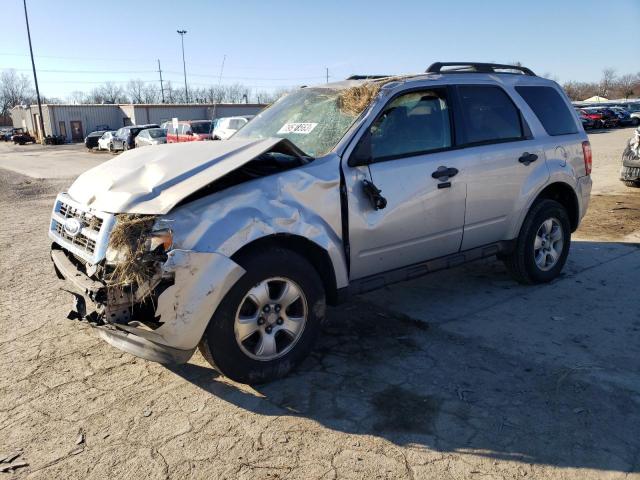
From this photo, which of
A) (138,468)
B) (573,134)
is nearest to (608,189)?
(573,134)

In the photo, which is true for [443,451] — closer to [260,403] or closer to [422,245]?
[260,403]

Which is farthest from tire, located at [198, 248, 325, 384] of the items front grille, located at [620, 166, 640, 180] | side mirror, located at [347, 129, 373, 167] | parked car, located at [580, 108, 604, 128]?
parked car, located at [580, 108, 604, 128]

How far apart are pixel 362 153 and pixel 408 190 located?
0.51m

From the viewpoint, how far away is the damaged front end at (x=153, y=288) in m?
3.01

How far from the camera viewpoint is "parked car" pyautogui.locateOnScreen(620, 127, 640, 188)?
425 inches

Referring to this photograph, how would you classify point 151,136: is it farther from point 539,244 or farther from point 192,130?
point 539,244

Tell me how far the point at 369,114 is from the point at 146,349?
226 cm

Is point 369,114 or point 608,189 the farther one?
point 608,189

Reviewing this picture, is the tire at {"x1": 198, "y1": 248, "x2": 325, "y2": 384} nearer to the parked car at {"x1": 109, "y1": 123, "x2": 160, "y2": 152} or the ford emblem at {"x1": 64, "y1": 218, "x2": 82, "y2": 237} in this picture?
the ford emblem at {"x1": 64, "y1": 218, "x2": 82, "y2": 237}

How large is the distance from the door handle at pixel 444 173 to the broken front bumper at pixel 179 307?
188 cm

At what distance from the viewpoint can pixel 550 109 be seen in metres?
5.41

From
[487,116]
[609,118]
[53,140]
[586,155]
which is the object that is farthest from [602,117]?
[53,140]

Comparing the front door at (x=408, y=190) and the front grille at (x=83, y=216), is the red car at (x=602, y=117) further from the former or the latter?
the front grille at (x=83, y=216)

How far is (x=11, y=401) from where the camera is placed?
11.2 feet
